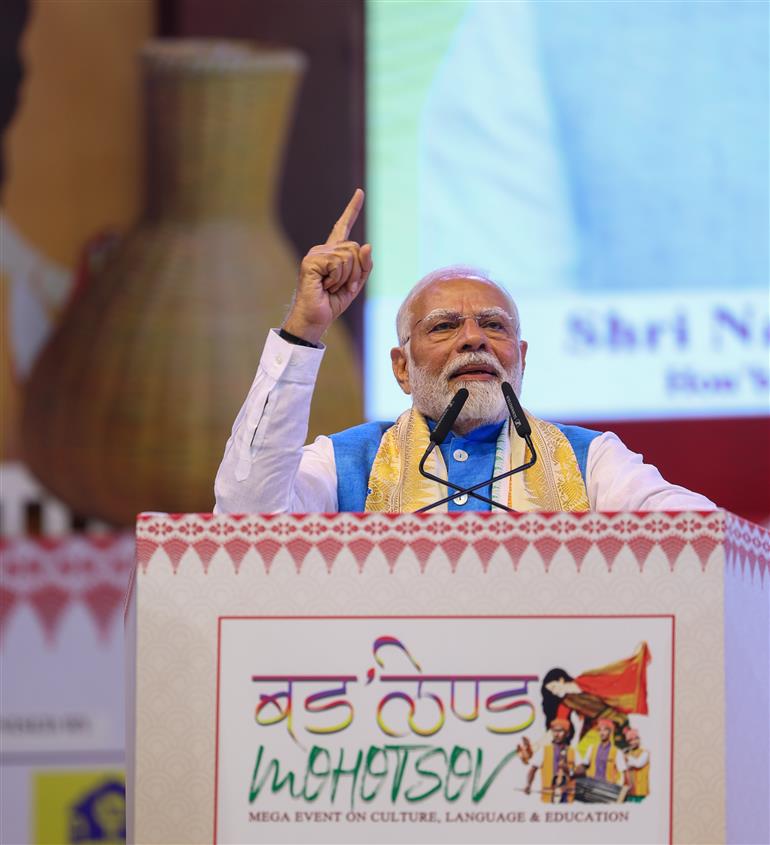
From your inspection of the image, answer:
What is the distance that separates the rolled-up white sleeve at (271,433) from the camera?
2.42m

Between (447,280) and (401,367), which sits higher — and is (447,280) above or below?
above

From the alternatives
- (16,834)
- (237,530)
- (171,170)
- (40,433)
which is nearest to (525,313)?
(171,170)

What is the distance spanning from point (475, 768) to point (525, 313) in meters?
2.73

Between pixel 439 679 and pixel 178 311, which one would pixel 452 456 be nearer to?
pixel 439 679

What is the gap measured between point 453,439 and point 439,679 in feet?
3.43

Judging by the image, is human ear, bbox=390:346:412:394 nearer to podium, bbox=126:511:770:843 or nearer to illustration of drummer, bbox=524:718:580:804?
podium, bbox=126:511:770:843

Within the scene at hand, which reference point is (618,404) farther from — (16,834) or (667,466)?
(16,834)

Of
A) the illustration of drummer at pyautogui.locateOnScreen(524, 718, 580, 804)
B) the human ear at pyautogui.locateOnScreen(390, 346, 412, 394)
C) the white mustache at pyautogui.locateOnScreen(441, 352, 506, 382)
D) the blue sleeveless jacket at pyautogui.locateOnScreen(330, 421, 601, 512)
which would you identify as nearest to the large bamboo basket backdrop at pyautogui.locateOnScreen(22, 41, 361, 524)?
the human ear at pyautogui.locateOnScreen(390, 346, 412, 394)

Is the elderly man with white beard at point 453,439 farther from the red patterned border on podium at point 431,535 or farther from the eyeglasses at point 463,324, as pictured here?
the red patterned border on podium at point 431,535

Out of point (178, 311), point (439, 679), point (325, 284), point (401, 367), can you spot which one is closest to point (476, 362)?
point (401, 367)

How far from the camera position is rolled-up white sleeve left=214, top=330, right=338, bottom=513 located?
2.42m

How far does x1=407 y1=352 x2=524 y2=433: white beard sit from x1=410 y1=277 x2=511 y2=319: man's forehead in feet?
0.40

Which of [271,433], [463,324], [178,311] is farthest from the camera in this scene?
[178,311]

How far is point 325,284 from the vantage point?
2508 millimetres
